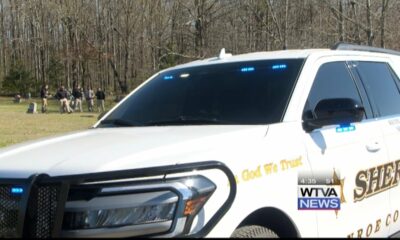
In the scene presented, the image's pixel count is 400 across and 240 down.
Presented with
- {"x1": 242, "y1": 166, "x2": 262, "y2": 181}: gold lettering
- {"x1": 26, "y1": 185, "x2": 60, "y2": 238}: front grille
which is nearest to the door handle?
{"x1": 242, "y1": 166, "x2": 262, "y2": 181}: gold lettering

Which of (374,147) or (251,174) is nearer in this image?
(251,174)

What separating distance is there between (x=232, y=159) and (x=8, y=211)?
126cm

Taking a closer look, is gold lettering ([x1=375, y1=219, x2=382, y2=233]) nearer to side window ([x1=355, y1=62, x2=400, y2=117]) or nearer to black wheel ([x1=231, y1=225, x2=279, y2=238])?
side window ([x1=355, y1=62, x2=400, y2=117])

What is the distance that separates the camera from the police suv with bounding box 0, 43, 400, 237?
9.41 feet

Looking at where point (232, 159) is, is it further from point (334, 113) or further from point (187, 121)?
point (334, 113)

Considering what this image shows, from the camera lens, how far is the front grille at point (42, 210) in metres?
2.87

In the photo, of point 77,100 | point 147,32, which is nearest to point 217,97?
point 77,100

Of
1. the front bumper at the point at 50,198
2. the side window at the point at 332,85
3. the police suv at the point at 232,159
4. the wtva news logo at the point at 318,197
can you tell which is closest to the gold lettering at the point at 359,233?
the police suv at the point at 232,159

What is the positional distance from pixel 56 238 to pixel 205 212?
30.2 inches

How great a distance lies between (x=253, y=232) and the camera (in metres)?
3.25

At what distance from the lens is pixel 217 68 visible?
4844 millimetres

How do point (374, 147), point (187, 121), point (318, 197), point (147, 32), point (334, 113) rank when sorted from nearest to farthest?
point (318, 197), point (334, 113), point (187, 121), point (374, 147), point (147, 32)

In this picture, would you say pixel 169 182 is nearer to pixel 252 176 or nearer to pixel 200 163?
pixel 200 163

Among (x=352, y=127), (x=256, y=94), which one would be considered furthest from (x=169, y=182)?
(x=352, y=127)
